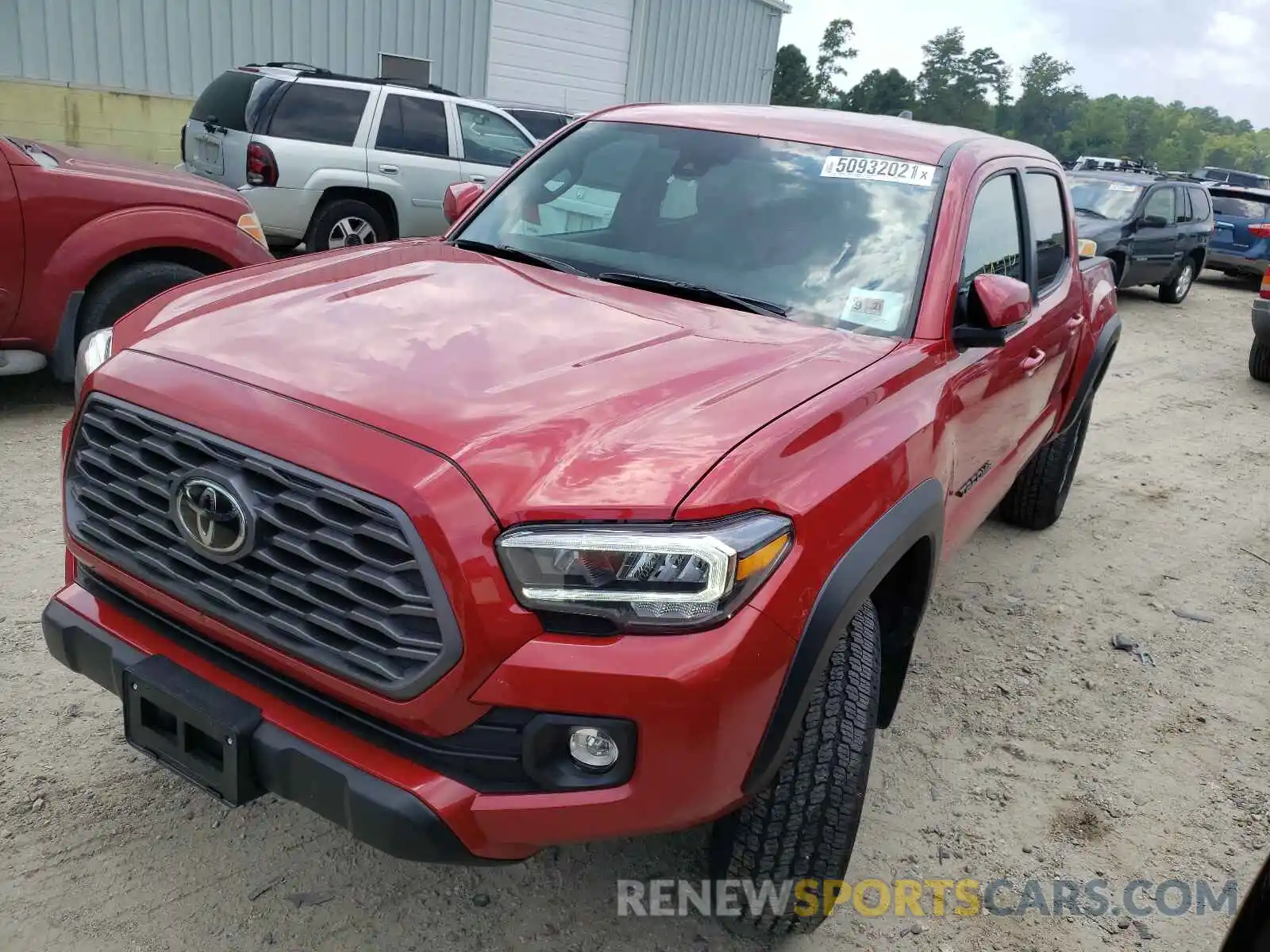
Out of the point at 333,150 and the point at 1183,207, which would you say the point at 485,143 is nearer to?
the point at 333,150

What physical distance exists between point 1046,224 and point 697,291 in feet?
6.58

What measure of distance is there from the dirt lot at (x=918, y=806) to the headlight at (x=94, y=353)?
41.7 inches

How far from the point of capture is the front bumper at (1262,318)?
349 inches

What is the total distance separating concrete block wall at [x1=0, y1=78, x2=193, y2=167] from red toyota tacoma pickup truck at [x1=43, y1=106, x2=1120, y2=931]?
10.1 metres

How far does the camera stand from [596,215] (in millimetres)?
3391

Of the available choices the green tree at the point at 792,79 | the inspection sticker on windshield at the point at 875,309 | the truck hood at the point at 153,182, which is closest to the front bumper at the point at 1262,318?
the inspection sticker on windshield at the point at 875,309

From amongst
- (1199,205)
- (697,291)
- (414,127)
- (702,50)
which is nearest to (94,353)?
(697,291)

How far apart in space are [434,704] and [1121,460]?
20.3ft

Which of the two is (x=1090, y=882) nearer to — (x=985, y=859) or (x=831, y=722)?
(x=985, y=859)

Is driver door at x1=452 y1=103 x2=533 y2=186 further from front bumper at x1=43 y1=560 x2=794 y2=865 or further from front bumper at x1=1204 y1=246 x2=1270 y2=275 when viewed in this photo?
front bumper at x1=1204 y1=246 x2=1270 y2=275

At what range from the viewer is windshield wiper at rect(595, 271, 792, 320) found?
2873mm

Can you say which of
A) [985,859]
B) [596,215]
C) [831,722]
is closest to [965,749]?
[985,859]

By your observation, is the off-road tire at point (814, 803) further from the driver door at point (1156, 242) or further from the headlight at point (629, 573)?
the driver door at point (1156, 242)

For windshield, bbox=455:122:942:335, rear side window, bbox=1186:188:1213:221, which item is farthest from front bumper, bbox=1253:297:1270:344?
windshield, bbox=455:122:942:335
